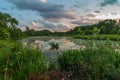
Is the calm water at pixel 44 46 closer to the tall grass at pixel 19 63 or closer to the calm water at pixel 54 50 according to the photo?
the calm water at pixel 54 50

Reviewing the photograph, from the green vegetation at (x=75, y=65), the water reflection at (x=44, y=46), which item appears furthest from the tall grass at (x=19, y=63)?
the water reflection at (x=44, y=46)

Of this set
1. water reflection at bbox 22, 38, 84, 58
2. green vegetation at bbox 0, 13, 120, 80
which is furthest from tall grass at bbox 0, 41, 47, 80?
water reflection at bbox 22, 38, 84, 58

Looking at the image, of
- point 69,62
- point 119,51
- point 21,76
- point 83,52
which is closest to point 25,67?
point 21,76

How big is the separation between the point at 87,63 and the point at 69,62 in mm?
630

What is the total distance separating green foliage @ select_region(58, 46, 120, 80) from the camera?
9016 mm

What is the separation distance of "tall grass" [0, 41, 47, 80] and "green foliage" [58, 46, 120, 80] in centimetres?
82

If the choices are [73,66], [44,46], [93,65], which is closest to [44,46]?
[44,46]

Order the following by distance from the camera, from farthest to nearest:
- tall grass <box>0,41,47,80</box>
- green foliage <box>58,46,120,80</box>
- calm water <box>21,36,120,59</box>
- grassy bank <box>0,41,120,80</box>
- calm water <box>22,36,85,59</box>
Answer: calm water <box>22,36,85,59</box>
calm water <box>21,36,120,59</box>
tall grass <box>0,41,47,80</box>
green foliage <box>58,46,120,80</box>
grassy bank <box>0,41,120,80</box>

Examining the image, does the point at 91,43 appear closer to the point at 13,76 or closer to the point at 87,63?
the point at 87,63

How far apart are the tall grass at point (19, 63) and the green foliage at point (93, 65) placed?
0.82 metres

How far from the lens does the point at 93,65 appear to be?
9383 mm

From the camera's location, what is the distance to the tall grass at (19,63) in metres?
9.41

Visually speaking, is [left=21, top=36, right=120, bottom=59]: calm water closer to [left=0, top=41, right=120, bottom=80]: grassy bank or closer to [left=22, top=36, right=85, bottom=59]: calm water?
[left=22, top=36, right=85, bottom=59]: calm water

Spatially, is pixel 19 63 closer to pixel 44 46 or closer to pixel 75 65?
pixel 75 65
